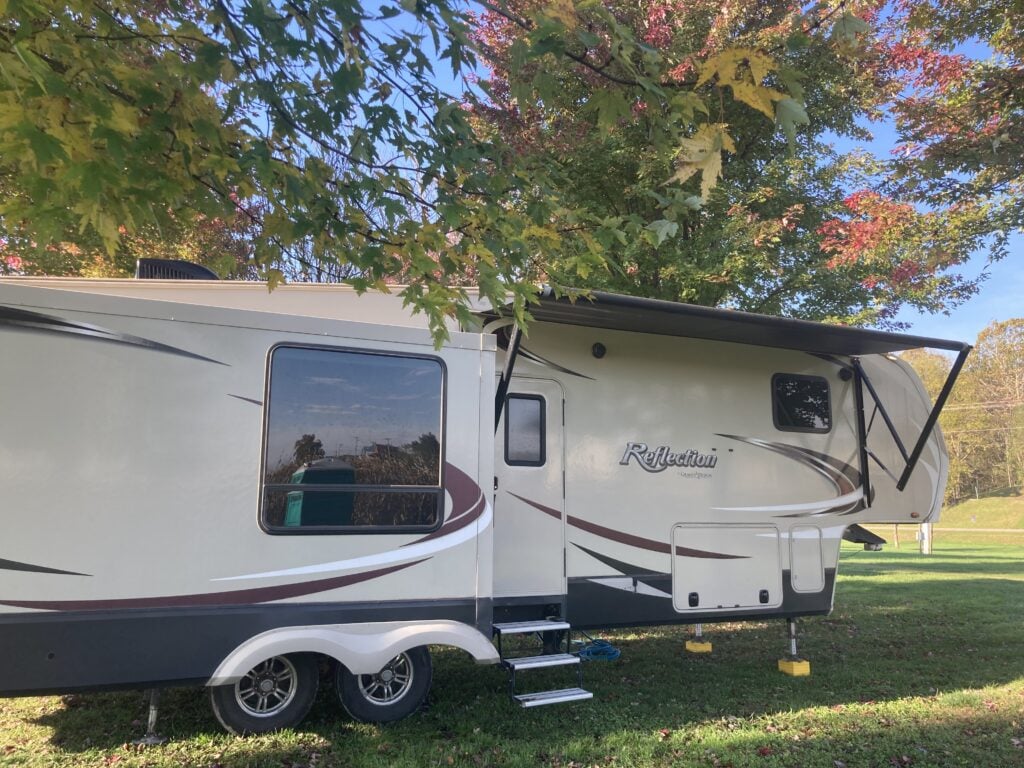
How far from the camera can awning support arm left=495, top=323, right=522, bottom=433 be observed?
516cm

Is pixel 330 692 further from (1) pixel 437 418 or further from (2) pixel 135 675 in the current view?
(1) pixel 437 418

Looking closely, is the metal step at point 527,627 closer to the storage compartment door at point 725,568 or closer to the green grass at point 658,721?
the green grass at point 658,721

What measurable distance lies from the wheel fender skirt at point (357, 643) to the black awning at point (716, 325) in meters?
2.26

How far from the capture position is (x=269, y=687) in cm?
450

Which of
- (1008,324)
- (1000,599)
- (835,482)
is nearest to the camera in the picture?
(835,482)

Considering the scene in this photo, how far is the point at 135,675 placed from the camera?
3992mm

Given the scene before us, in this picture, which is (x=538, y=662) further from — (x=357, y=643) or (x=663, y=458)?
(x=663, y=458)

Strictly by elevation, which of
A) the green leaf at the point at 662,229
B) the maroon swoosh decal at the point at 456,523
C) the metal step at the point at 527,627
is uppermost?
the green leaf at the point at 662,229

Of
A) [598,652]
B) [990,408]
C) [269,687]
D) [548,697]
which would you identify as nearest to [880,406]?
[598,652]

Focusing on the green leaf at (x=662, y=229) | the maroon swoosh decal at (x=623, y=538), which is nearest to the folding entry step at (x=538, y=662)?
the maroon swoosh decal at (x=623, y=538)

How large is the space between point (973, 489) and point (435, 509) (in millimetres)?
53161

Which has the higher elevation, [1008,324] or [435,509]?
[1008,324]

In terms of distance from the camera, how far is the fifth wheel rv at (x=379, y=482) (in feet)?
13.1

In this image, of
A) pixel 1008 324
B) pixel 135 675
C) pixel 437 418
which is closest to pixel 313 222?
pixel 437 418
